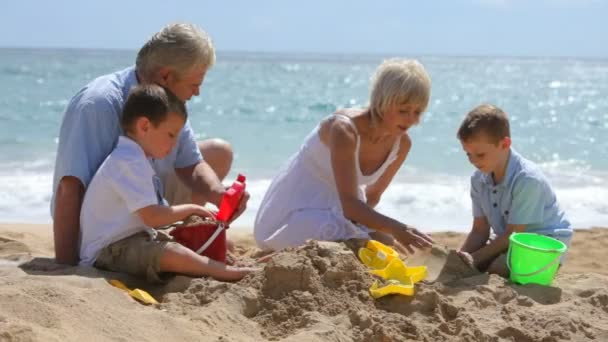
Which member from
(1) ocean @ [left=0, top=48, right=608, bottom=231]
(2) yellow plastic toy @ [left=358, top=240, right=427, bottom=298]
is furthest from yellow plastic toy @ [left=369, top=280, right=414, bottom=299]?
(1) ocean @ [left=0, top=48, right=608, bottom=231]

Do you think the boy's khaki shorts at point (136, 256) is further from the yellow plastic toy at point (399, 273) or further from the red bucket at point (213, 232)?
the yellow plastic toy at point (399, 273)

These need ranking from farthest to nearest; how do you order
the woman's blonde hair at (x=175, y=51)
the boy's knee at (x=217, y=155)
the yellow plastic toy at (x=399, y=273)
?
the boy's knee at (x=217, y=155)
the woman's blonde hair at (x=175, y=51)
the yellow plastic toy at (x=399, y=273)

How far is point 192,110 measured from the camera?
50.1ft

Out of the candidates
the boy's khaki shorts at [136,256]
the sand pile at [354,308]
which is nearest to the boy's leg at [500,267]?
the sand pile at [354,308]

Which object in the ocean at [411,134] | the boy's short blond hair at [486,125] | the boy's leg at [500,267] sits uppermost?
the boy's short blond hair at [486,125]

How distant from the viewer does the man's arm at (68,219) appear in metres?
3.27

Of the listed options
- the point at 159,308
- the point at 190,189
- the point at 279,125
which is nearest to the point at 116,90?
the point at 190,189

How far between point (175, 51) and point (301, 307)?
4.46 feet

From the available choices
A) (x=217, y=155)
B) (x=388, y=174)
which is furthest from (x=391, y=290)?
(x=217, y=155)

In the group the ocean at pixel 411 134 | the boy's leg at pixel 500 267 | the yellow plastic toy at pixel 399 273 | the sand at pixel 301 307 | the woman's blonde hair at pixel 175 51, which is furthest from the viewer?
the ocean at pixel 411 134

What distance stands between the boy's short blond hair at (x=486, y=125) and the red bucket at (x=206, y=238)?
1231mm

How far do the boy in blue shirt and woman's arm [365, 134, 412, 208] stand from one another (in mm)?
382

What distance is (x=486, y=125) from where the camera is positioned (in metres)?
3.53

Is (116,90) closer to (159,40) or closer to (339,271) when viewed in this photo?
(159,40)
